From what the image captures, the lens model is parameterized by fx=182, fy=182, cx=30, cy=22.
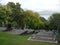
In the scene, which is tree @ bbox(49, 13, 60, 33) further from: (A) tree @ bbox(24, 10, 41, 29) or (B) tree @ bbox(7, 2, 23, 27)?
(B) tree @ bbox(7, 2, 23, 27)

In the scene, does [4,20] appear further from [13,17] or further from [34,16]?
[34,16]

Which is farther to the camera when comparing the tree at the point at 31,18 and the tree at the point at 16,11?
the tree at the point at 31,18

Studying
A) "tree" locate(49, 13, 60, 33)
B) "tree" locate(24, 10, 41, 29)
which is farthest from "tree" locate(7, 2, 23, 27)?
"tree" locate(49, 13, 60, 33)

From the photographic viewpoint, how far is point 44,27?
78.6 ft

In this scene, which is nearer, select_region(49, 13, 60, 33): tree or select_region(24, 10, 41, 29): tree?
select_region(49, 13, 60, 33): tree

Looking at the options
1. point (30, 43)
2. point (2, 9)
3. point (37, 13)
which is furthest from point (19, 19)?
point (30, 43)

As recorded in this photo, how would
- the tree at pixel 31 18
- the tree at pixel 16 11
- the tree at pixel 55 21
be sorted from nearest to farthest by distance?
the tree at pixel 55 21, the tree at pixel 16 11, the tree at pixel 31 18

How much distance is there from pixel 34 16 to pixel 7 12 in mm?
4845

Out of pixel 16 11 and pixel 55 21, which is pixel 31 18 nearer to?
pixel 16 11

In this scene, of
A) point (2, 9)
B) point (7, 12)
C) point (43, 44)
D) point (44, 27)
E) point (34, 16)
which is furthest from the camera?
point (44, 27)

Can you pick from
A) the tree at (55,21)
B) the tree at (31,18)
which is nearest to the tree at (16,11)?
the tree at (31,18)

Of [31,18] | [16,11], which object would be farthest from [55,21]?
[31,18]

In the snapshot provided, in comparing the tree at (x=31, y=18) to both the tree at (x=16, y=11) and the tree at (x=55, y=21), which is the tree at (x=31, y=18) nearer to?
the tree at (x=16, y=11)

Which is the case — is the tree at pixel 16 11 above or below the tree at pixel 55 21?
above
